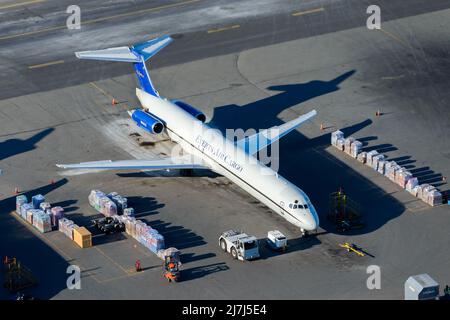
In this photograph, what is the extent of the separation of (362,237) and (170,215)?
14964 mm

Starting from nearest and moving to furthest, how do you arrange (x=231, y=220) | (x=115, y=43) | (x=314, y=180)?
(x=231, y=220) < (x=314, y=180) < (x=115, y=43)

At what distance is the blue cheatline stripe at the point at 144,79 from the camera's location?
339 feet

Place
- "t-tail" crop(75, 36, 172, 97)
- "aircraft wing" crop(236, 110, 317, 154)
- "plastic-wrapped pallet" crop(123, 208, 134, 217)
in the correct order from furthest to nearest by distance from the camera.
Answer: "t-tail" crop(75, 36, 172, 97) < "aircraft wing" crop(236, 110, 317, 154) < "plastic-wrapped pallet" crop(123, 208, 134, 217)

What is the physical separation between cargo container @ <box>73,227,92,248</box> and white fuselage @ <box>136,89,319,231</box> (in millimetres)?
12902

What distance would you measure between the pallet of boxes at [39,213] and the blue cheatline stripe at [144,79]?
17.0m

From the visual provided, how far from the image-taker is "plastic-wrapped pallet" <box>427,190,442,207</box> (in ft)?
299

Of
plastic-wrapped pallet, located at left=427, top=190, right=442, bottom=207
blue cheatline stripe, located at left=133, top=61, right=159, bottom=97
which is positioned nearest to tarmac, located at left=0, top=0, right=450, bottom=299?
plastic-wrapped pallet, located at left=427, top=190, right=442, bottom=207

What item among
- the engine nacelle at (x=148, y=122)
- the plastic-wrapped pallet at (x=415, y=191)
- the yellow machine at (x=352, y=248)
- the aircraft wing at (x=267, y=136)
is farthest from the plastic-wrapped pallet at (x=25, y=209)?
the plastic-wrapped pallet at (x=415, y=191)

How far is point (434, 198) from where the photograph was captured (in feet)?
299

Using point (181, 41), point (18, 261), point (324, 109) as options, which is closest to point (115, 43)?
point (181, 41)

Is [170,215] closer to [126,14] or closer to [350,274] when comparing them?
[350,274]

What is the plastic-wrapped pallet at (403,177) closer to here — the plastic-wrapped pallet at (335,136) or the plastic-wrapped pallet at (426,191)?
the plastic-wrapped pallet at (426,191)

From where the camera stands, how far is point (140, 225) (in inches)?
3406

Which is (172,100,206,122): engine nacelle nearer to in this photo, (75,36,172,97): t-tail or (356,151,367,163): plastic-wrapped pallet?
(75,36,172,97): t-tail
